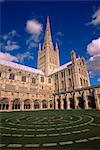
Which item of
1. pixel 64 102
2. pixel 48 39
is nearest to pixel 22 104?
pixel 64 102

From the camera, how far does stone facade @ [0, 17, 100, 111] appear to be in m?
36.2

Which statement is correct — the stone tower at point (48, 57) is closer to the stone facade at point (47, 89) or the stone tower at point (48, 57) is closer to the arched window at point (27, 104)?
the stone facade at point (47, 89)

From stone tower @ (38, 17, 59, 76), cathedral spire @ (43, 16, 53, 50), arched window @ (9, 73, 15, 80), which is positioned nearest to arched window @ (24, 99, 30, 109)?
arched window @ (9, 73, 15, 80)

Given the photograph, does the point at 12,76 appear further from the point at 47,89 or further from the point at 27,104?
the point at 47,89

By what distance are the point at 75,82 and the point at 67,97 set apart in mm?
9818

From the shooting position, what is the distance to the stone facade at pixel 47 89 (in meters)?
36.2

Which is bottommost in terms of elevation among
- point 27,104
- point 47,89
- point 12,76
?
point 27,104

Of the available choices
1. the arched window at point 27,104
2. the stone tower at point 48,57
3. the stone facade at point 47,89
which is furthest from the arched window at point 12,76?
the stone tower at point 48,57

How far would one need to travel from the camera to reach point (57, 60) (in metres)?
84.6

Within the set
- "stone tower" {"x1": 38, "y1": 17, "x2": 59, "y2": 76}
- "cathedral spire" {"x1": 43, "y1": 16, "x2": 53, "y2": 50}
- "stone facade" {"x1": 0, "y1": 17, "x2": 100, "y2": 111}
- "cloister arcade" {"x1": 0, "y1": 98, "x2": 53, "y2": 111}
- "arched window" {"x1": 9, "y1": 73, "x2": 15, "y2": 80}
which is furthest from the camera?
"cathedral spire" {"x1": 43, "y1": 16, "x2": 53, "y2": 50}

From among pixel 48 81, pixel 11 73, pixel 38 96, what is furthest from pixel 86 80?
pixel 11 73

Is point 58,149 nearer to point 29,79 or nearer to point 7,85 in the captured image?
point 7,85

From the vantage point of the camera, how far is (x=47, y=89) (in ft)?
182

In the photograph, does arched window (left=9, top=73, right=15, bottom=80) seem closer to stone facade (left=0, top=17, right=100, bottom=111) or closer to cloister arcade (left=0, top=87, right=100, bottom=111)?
stone facade (left=0, top=17, right=100, bottom=111)
